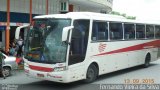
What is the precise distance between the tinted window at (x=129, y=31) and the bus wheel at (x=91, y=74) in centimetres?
352

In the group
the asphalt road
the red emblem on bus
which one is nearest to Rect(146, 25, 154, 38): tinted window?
the asphalt road

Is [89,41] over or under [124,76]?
over

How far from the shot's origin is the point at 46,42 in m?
12.9

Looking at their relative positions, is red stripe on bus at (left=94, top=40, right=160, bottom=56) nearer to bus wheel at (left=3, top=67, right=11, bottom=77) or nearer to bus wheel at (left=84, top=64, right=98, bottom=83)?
bus wheel at (left=84, top=64, right=98, bottom=83)

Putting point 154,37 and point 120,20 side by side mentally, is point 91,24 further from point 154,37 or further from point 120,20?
point 154,37

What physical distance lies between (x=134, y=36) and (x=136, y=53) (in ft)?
3.41

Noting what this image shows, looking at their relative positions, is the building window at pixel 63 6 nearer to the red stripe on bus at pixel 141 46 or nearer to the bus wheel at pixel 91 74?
the red stripe on bus at pixel 141 46

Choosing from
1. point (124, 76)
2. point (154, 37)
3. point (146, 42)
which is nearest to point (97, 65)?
point (124, 76)

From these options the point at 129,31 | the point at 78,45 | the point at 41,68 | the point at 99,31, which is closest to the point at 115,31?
the point at 99,31

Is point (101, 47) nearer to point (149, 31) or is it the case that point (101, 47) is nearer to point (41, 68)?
point (41, 68)

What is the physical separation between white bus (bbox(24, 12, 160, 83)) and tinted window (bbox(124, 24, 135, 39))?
0.10 m

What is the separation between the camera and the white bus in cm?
1254

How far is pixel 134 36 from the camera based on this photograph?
18484 mm
